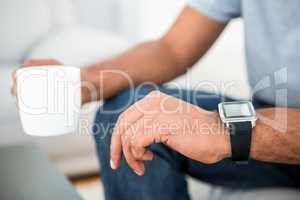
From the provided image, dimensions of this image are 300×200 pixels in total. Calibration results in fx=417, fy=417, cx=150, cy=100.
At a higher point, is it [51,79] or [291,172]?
[51,79]

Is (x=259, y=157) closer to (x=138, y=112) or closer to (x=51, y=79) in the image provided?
(x=138, y=112)

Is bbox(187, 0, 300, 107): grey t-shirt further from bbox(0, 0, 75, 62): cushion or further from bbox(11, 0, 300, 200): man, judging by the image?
bbox(0, 0, 75, 62): cushion

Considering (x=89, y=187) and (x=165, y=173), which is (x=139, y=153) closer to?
(x=165, y=173)

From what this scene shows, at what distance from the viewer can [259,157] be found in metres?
0.58

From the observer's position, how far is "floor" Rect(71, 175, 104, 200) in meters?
1.38

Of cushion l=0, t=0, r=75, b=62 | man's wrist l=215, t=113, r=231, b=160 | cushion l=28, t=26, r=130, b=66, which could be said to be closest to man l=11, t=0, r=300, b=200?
man's wrist l=215, t=113, r=231, b=160

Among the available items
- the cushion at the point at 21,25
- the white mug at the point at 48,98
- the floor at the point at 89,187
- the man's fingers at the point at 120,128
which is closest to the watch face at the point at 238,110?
the man's fingers at the point at 120,128

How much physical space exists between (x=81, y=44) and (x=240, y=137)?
1.08 metres

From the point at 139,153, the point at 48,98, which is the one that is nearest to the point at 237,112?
the point at 139,153

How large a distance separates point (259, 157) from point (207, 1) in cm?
46

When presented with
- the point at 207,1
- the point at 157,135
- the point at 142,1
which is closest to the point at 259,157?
the point at 157,135

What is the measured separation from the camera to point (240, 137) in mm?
550

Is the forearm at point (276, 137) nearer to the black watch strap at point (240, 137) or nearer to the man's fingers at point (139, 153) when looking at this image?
the black watch strap at point (240, 137)

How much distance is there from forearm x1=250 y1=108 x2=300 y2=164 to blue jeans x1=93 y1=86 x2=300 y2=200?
0.41ft
